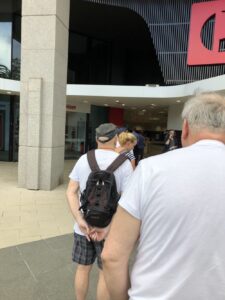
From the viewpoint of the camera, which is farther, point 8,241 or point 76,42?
point 76,42

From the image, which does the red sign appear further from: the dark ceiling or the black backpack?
the black backpack

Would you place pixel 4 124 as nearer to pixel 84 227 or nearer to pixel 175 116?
pixel 175 116

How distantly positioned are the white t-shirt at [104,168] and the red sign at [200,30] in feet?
37.0

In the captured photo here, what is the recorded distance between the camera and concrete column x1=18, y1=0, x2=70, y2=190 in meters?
8.79

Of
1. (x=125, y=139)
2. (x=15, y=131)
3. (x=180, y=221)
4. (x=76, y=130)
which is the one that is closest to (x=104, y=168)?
(x=180, y=221)

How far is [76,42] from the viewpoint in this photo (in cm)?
1894

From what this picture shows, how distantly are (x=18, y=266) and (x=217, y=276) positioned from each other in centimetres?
328

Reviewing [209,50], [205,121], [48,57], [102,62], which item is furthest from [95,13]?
[205,121]

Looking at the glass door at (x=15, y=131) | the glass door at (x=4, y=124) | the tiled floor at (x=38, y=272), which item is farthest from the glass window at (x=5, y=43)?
the tiled floor at (x=38, y=272)

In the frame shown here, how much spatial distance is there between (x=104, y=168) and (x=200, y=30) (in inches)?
472

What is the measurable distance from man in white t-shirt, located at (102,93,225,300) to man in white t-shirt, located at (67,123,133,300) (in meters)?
1.39

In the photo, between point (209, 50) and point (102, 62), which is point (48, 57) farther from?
point (102, 62)

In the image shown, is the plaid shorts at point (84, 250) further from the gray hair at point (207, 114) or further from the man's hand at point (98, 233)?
the gray hair at point (207, 114)

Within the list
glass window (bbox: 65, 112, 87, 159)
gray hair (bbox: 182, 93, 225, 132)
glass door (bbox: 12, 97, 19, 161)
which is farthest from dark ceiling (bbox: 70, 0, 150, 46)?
gray hair (bbox: 182, 93, 225, 132)
